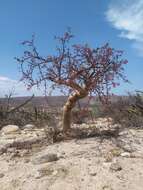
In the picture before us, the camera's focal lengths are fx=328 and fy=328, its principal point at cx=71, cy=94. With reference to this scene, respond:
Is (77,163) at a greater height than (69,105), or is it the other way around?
(69,105)

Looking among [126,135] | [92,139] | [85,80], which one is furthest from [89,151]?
[85,80]

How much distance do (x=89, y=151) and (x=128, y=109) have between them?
419cm

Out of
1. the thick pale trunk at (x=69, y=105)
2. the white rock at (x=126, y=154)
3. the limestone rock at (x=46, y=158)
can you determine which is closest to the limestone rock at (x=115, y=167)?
the white rock at (x=126, y=154)

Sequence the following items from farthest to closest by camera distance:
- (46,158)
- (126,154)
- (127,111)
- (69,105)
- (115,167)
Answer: (127,111) < (69,105) < (46,158) < (126,154) < (115,167)

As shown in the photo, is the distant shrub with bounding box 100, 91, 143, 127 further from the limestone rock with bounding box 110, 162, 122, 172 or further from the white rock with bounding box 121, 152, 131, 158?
the limestone rock with bounding box 110, 162, 122, 172

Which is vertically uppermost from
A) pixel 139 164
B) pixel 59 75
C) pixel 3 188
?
pixel 59 75

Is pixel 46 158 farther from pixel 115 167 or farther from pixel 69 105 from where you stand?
pixel 69 105

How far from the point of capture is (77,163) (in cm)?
516

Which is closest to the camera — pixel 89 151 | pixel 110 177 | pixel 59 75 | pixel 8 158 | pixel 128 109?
pixel 110 177

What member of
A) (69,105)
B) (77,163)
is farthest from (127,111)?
(77,163)

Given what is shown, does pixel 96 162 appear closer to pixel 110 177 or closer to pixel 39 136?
pixel 110 177

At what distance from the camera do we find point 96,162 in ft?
16.8

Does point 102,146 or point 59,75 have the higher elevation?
point 59,75

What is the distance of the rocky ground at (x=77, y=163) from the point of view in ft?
15.1
